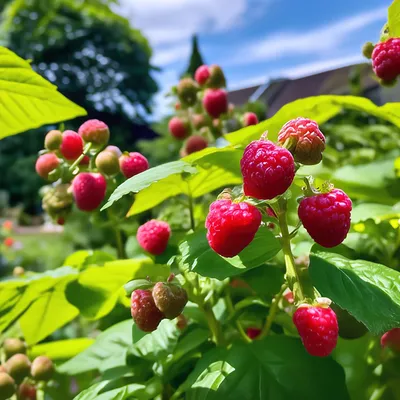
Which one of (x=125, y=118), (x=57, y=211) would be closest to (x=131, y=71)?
(x=125, y=118)

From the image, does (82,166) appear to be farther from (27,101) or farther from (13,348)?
(13,348)

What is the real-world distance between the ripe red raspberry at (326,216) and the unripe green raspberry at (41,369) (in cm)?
43

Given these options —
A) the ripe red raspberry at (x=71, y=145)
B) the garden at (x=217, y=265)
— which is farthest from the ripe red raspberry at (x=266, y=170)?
the ripe red raspberry at (x=71, y=145)

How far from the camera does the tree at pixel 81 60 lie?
13016 mm

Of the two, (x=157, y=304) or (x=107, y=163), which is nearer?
(x=157, y=304)

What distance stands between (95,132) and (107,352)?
10.7 inches

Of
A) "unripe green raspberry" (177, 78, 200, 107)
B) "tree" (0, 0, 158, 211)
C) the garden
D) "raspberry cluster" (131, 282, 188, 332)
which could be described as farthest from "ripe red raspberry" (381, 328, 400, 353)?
"tree" (0, 0, 158, 211)

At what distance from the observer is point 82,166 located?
699mm

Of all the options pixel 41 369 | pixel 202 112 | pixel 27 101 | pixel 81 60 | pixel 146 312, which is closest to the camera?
pixel 146 312

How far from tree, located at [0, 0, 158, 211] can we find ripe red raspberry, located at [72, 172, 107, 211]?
38.9 ft

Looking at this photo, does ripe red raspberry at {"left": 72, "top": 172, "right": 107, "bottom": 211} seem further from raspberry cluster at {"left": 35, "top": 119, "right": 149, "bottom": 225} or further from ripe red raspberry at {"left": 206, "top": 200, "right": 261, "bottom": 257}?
ripe red raspberry at {"left": 206, "top": 200, "right": 261, "bottom": 257}

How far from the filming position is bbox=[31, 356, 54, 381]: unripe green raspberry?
26.7 inches

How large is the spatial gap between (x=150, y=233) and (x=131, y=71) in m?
14.0

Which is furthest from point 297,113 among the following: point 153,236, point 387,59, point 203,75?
point 203,75
